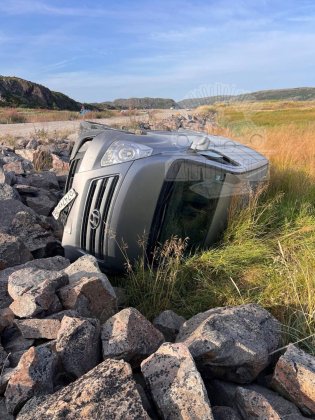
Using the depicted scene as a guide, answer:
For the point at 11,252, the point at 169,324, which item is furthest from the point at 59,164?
the point at 169,324

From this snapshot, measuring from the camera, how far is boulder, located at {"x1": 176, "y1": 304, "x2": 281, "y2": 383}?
8.59 ft

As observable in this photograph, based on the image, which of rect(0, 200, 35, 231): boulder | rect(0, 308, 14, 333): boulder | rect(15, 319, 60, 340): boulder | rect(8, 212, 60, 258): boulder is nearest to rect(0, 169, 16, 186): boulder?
rect(0, 200, 35, 231): boulder

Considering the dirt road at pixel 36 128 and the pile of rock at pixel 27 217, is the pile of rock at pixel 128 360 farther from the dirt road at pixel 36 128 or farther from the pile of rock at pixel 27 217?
the dirt road at pixel 36 128

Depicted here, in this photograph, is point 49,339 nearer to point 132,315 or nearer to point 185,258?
point 132,315

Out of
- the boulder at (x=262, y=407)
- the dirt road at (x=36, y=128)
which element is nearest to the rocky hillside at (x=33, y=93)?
the dirt road at (x=36, y=128)

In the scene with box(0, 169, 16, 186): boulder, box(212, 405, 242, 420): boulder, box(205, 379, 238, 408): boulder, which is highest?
box(0, 169, 16, 186): boulder

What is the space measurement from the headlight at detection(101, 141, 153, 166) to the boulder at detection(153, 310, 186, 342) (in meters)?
1.35

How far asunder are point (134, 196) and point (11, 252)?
3.82ft

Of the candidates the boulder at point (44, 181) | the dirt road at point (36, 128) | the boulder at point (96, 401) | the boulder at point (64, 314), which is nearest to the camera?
the boulder at point (96, 401)

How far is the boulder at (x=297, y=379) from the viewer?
246 centimetres

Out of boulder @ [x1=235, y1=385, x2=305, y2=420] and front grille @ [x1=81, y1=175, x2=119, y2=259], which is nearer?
boulder @ [x1=235, y1=385, x2=305, y2=420]

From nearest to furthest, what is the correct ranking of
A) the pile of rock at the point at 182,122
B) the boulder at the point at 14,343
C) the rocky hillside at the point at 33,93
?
1. the boulder at the point at 14,343
2. the pile of rock at the point at 182,122
3. the rocky hillside at the point at 33,93

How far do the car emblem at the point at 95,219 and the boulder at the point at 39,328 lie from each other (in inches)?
48.2

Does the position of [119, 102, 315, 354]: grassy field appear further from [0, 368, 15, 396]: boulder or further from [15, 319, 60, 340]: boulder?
[0, 368, 15, 396]: boulder
